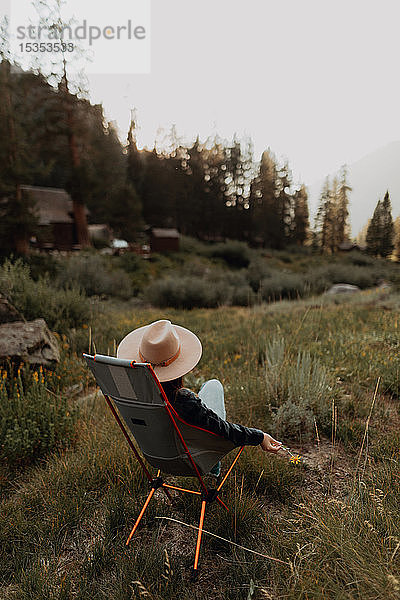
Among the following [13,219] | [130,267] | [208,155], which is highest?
[208,155]

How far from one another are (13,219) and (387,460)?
42.3 feet

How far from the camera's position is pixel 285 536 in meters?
1.69

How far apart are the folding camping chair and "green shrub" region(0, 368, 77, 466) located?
1.33 m

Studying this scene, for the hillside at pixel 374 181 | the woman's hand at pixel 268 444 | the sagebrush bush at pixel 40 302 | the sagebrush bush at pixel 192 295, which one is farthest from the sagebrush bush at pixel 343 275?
the woman's hand at pixel 268 444

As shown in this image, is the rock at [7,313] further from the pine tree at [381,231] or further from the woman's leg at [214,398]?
the pine tree at [381,231]

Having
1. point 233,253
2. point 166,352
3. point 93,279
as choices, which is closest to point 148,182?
point 233,253

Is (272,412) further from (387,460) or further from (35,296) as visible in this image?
(35,296)

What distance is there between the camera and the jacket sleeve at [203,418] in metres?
1.60

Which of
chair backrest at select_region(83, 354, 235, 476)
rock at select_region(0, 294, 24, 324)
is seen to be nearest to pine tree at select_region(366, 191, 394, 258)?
chair backrest at select_region(83, 354, 235, 476)

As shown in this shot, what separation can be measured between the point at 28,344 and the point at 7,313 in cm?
116

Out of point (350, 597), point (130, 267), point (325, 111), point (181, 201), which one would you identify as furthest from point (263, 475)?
point (181, 201)

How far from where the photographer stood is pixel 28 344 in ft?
13.2

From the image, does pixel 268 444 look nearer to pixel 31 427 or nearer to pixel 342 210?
pixel 31 427

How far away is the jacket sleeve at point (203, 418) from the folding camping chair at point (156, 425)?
31mm
